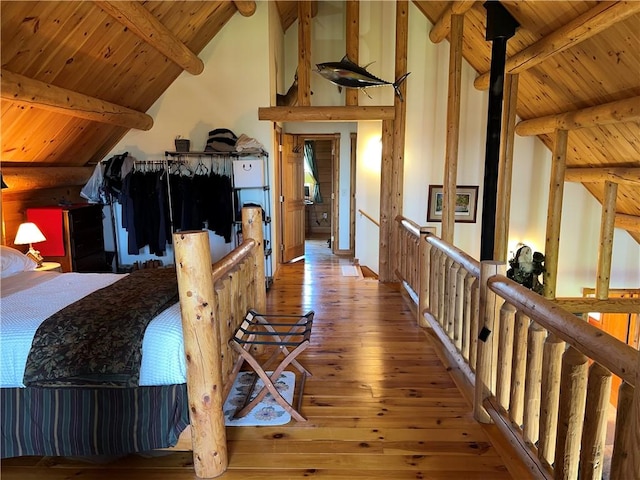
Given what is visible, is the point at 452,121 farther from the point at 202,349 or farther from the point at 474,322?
the point at 202,349

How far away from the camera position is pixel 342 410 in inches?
99.3

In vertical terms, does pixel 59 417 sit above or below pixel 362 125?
below

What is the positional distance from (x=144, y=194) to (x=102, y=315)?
127 inches

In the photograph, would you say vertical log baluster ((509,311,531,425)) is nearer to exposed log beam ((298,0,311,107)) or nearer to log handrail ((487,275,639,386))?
log handrail ((487,275,639,386))

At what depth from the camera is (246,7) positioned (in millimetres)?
4676

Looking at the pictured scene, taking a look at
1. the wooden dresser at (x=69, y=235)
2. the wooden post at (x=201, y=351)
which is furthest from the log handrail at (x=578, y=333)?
the wooden dresser at (x=69, y=235)

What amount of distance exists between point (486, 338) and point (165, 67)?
4.33 meters

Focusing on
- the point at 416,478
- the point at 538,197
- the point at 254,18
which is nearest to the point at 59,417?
the point at 416,478

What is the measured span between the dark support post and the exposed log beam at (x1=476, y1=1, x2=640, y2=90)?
26 centimetres

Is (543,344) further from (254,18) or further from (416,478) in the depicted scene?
(254,18)

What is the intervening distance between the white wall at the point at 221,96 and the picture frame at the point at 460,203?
233 cm

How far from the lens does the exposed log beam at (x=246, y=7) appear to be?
460 cm

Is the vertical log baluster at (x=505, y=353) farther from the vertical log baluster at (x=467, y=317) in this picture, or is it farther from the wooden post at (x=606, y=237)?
the wooden post at (x=606, y=237)

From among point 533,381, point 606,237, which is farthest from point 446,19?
point 533,381
